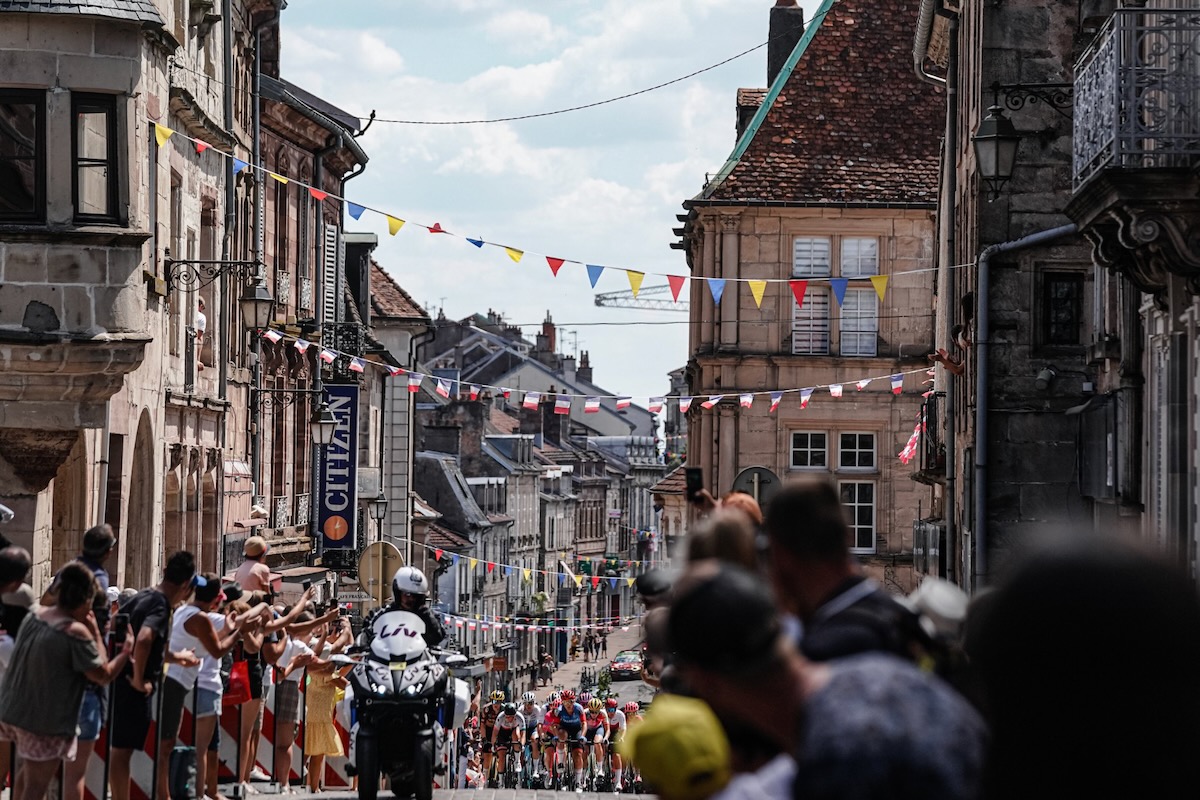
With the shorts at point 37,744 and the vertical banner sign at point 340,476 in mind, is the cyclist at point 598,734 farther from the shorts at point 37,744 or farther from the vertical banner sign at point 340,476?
the shorts at point 37,744

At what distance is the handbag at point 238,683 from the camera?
13.5 m

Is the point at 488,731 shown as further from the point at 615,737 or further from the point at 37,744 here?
the point at 37,744

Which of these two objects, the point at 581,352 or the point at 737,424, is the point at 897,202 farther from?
the point at 581,352

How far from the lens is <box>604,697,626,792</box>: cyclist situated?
24.3 meters

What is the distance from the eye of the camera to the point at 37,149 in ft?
55.2

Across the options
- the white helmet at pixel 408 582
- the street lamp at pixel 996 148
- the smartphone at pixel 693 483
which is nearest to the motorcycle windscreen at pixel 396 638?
the white helmet at pixel 408 582

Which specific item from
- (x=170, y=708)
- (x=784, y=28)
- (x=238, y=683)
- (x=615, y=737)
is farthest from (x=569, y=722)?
(x=170, y=708)

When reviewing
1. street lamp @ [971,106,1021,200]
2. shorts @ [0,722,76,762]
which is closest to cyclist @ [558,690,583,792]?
street lamp @ [971,106,1021,200]

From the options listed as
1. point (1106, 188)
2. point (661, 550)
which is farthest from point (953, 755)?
point (661, 550)

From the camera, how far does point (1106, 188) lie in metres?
13.2

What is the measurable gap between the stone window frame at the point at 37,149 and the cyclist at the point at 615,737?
26.4 ft

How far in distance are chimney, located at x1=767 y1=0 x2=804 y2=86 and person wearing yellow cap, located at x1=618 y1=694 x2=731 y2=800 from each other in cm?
3853

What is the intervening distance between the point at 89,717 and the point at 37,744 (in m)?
0.49

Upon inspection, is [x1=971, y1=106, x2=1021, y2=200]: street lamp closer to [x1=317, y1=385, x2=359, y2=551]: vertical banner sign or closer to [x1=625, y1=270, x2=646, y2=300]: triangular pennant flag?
[x1=625, y1=270, x2=646, y2=300]: triangular pennant flag
